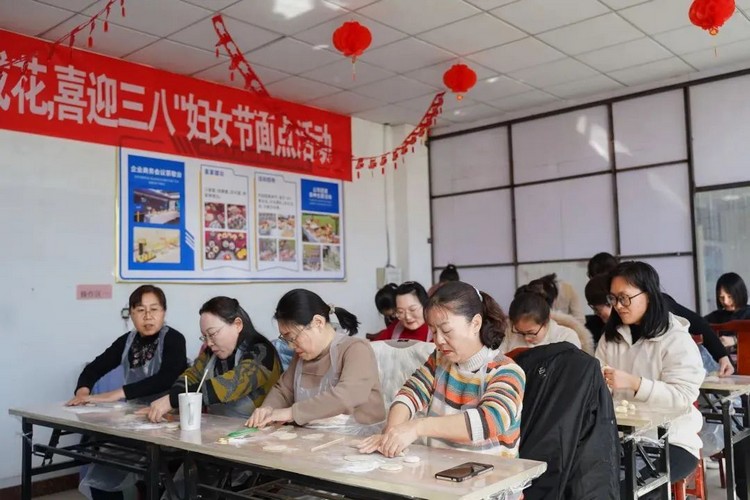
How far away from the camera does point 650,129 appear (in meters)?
5.53

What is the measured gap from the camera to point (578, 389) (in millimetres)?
1999

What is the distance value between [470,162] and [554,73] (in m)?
1.49

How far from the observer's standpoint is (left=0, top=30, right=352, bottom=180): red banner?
426 centimetres

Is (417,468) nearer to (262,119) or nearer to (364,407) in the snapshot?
(364,407)

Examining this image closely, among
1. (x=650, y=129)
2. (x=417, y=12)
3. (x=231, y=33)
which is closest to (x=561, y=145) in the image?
(x=650, y=129)

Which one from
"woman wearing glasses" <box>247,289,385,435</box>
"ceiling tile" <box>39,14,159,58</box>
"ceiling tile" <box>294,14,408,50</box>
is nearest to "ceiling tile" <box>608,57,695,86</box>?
"ceiling tile" <box>294,14,408,50</box>

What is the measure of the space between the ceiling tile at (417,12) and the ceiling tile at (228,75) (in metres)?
1.17

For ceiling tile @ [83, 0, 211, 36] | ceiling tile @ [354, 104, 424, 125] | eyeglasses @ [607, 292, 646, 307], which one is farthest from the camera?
ceiling tile @ [354, 104, 424, 125]

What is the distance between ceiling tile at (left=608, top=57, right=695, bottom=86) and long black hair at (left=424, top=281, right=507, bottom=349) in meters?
3.79

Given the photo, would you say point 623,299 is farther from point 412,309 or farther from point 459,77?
point 459,77

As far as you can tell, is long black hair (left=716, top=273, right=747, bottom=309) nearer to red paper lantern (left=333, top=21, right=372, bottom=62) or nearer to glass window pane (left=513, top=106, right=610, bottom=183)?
glass window pane (left=513, top=106, right=610, bottom=183)

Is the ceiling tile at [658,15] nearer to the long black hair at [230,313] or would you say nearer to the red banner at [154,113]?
the red banner at [154,113]

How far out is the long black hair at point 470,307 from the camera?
79.6 inches

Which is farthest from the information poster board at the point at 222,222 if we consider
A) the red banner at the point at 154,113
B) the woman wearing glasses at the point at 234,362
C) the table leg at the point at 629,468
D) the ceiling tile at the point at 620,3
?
the table leg at the point at 629,468
